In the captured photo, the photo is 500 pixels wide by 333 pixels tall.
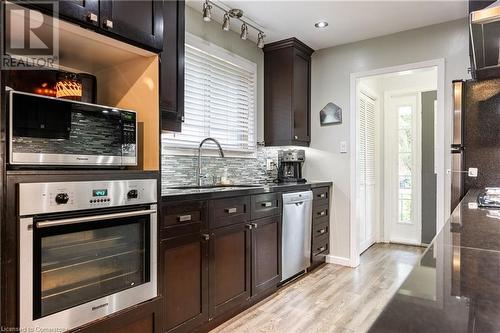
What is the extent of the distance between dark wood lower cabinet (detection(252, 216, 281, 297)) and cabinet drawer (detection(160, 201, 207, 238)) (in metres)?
0.61

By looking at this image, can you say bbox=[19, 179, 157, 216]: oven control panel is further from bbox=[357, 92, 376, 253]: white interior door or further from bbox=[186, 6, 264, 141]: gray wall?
bbox=[357, 92, 376, 253]: white interior door

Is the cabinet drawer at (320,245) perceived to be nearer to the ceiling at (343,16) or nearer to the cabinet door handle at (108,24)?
the ceiling at (343,16)

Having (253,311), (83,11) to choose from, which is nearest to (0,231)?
(83,11)

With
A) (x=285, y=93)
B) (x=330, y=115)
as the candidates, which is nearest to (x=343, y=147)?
(x=330, y=115)

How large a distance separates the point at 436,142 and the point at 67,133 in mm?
3312

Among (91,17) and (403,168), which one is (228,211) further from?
(403,168)

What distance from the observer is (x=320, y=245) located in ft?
12.0

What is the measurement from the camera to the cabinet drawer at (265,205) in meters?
2.61

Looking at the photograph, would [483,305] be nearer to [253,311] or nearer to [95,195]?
[95,195]

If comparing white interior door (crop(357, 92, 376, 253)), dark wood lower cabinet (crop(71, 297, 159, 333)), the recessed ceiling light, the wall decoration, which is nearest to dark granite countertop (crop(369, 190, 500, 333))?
dark wood lower cabinet (crop(71, 297, 159, 333))

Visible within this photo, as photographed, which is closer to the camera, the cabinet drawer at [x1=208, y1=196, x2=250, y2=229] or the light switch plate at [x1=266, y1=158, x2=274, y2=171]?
the cabinet drawer at [x1=208, y1=196, x2=250, y2=229]

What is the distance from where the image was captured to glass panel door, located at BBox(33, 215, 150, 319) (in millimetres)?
1305

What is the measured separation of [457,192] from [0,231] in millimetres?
3106

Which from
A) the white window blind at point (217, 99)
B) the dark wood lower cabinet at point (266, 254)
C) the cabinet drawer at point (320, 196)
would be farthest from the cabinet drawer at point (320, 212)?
the white window blind at point (217, 99)
